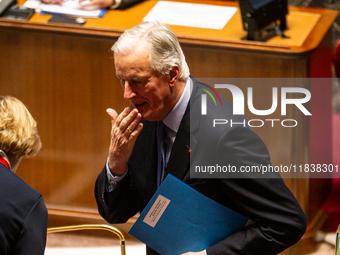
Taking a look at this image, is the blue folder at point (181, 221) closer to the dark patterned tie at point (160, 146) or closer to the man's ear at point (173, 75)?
the dark patterned tie at point (160, 146)

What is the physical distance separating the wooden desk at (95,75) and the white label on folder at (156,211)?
1371mm

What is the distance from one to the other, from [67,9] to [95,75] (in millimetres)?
495

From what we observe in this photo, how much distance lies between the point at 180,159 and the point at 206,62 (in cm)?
134

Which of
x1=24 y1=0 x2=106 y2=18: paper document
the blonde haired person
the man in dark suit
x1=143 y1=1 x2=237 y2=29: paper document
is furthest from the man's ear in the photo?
x1=24 y1=0 x2=106 y2=18: paper document

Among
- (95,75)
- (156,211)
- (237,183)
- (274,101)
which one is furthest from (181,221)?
(95,75)

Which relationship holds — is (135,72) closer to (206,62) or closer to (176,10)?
(206,62)

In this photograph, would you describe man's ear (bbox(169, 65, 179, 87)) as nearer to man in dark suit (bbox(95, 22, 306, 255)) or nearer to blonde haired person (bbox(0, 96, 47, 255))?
man in dark suit (bbox(95, 22, 306, 255))

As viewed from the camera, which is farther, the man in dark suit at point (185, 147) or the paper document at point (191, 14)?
the paper document at point (191, 14)

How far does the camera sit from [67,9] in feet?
10.1

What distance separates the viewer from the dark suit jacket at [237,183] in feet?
4.58

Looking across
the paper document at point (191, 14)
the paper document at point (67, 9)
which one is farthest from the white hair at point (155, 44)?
the paper document at point (67, 9)

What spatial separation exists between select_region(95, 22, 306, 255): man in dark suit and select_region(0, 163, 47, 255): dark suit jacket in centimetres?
30

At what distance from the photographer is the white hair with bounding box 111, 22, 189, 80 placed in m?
1.42

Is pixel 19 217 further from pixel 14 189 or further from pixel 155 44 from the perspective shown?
pixel 155 44
